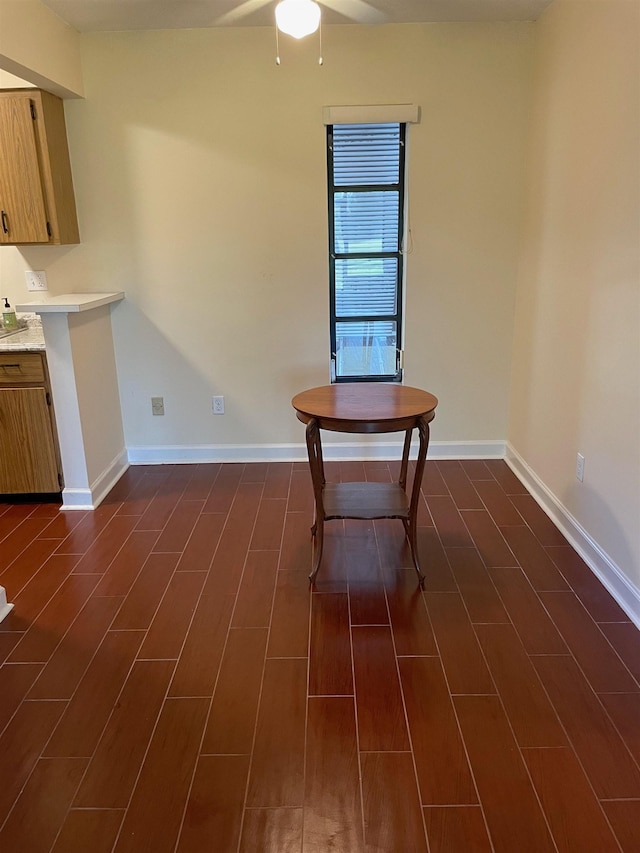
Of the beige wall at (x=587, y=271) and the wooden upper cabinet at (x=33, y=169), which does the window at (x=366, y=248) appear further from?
the wooden upper cabinet at (x=33, y=169)

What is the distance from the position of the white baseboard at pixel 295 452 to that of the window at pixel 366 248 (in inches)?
17.0

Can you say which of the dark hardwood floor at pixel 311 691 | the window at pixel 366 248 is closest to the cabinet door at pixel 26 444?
the dark hardwood floor at pixel 311 691

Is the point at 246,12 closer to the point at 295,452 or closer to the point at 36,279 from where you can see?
the point at 36,279

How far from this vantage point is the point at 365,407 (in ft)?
7.90

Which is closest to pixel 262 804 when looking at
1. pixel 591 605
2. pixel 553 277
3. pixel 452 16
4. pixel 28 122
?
pixel 591 605

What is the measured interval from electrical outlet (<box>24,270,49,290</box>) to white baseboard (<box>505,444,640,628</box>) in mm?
2971

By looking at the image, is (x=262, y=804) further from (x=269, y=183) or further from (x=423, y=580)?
(x=269, y=183)

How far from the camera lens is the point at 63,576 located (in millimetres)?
2590

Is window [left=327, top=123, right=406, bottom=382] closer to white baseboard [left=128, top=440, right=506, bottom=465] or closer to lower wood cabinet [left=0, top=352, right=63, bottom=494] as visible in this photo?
white baseboard [left=128, top=440, right=506, bottom=465]

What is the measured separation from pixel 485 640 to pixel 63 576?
5.76ft

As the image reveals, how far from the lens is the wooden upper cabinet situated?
3.02 meters

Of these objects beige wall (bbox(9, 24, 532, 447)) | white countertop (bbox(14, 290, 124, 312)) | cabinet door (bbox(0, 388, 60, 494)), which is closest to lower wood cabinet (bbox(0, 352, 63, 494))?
cabinet door (bbox(0, 388, 60, 494))

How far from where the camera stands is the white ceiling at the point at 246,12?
9.25ft

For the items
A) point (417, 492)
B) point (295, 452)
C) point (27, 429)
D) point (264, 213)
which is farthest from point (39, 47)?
point (417, 492)
